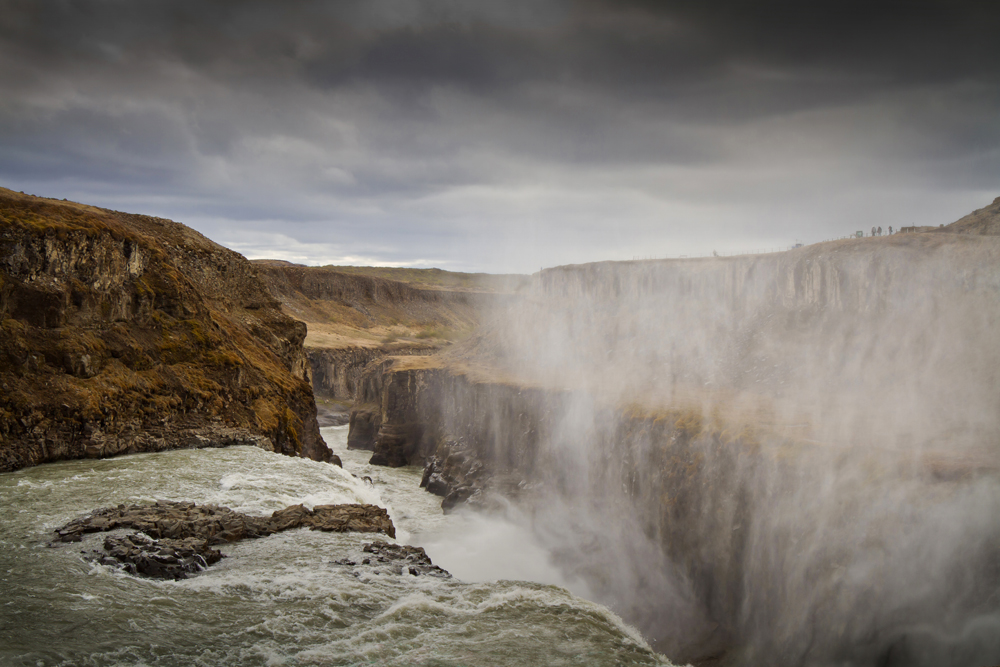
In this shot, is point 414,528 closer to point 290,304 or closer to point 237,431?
point 237,431

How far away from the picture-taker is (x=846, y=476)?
18.9m

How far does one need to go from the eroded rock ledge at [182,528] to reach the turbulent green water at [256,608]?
1.21 feet

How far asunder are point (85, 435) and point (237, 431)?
5694 mm

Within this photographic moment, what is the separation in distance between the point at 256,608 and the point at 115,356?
16094 millimetres

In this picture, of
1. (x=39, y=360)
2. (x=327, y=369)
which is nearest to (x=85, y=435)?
(x=39, y=360)

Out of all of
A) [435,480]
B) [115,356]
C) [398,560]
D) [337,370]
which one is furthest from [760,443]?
[337,370]

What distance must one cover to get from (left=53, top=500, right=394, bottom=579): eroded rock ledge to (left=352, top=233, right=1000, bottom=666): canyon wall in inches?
455

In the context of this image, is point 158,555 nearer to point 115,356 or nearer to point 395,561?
point 395,561

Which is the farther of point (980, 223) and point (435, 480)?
point (435, 480)

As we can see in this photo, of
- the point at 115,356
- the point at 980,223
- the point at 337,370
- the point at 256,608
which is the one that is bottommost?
the point at 337,370

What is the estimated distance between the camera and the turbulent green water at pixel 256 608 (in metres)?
10.4

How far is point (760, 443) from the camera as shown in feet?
74.7

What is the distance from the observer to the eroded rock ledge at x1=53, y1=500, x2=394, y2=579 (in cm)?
1315

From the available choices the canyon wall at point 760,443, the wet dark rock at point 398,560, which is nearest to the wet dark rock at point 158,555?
the wet dark rock at point 398,560
